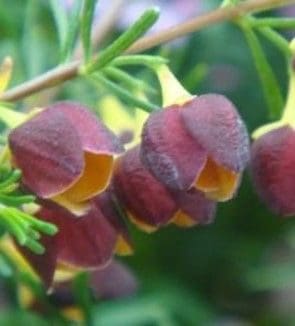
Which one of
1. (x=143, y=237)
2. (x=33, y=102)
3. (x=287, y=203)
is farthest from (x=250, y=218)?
(x=287, y=203)

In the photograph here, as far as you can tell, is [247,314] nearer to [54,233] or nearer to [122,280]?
[122,280]

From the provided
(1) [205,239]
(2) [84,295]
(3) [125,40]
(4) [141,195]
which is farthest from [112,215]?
(1) [205,239]

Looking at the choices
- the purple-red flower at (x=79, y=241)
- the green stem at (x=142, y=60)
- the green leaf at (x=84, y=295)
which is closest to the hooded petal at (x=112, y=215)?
the purple-red flower at (x=79, y=241)

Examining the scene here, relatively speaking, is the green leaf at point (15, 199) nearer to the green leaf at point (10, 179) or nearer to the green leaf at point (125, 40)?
the green leaf at point (10, 179)

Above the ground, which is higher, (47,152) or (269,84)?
(47,152)

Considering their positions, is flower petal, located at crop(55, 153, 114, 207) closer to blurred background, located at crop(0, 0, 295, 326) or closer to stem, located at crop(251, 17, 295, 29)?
stem, located at crop(251, 17, 295, 29)

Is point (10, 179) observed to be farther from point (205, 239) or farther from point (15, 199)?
point (205, 239)
